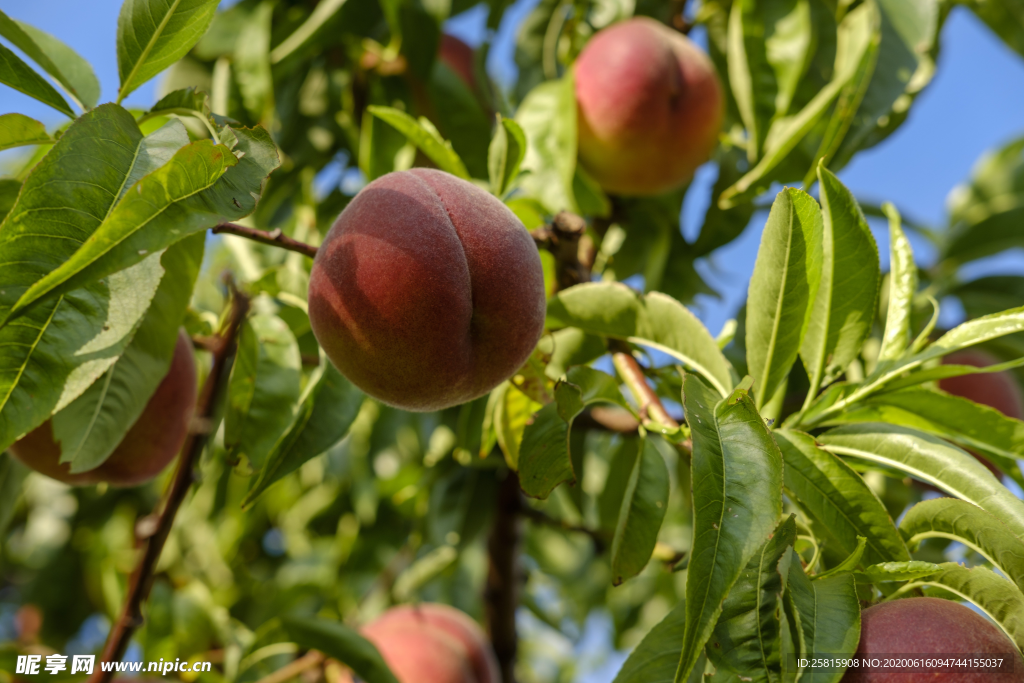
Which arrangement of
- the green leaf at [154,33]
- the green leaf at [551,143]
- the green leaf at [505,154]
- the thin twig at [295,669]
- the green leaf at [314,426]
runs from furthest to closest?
the thin twig at [295,669] < the green leaf at [551,143] < the green leaf at [505,154] < the green leaf at [314,426] < the green leaf at [154,33]

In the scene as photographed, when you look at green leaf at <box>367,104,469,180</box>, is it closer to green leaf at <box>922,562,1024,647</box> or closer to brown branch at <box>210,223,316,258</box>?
brown branch at <box>210,223,316,258</box>

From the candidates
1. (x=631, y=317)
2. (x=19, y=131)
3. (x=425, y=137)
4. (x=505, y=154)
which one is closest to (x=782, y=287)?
(x=631, y=317)

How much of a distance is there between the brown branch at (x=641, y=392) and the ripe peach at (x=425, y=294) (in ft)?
0.70

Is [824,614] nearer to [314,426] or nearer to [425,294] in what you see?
[425,294]

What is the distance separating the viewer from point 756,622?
2.68ft

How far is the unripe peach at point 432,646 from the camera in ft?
5.97

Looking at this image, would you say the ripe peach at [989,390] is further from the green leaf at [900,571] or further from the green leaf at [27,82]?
the green leaf at [27,82]

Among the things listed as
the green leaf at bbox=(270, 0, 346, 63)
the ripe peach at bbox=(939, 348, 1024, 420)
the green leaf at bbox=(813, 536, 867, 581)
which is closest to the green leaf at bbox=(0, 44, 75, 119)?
the green leaf at bbox=(270, 0, 346, 63)

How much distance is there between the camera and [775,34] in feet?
5.78

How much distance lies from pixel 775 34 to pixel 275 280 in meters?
1.21

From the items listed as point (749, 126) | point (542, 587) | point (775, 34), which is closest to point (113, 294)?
point (749, 126)

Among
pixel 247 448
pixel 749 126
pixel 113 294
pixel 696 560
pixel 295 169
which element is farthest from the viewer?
pixel 295 169

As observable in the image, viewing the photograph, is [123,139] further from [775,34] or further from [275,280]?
[775,34]

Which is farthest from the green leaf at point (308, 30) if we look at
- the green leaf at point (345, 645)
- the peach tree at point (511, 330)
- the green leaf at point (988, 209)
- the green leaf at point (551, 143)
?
the green leaf at point (988, 209)
